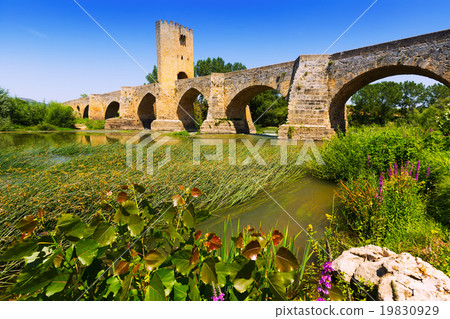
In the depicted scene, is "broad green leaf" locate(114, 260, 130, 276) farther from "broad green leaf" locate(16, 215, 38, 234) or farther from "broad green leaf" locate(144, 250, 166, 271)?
"broad green leaf" locate(16, 215, 38, 234)

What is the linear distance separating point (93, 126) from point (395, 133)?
34375mm

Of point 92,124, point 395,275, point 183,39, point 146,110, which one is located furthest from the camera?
point 92,124

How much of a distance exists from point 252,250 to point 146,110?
32.2 m

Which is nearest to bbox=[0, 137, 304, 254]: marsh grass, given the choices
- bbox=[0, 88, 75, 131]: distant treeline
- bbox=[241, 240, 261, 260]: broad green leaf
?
bbox=[241, 240, 261, 260]: broad green leaf

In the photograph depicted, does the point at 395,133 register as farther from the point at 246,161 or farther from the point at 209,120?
the point at 209,120

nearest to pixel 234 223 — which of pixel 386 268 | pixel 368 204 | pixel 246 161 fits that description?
pixel 368 204

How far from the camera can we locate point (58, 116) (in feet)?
95.3

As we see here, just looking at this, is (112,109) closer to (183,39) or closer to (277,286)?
(183,39)

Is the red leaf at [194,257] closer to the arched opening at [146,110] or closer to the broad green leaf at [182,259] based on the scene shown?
the broad green leaf at [182,259]

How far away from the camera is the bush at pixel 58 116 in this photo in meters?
28.7

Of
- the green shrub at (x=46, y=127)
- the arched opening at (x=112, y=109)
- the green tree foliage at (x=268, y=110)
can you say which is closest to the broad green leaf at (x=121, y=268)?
the green shrub at (x=46, y=127)

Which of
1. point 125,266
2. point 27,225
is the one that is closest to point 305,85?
point 125,266

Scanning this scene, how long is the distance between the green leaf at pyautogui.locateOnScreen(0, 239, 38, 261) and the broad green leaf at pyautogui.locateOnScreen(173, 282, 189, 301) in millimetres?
728

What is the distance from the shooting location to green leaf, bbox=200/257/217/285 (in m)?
1.21
